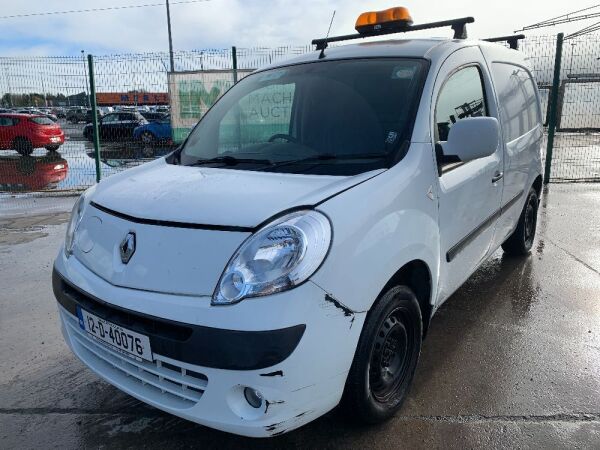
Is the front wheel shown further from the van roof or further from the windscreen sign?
the van roof

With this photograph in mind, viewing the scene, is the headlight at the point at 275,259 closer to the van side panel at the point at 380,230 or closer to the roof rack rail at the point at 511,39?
the van side panel at the point at 380,230

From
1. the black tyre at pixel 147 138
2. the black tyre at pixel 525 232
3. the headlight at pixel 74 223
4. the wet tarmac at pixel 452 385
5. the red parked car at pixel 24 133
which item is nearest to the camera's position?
the wet tarmac at pixel 452 385

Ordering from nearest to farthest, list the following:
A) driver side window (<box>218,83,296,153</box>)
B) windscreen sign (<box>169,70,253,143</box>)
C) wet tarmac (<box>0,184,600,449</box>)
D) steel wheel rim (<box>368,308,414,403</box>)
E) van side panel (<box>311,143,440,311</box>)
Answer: van side panel (<box>311,143,440,311</box>) < steel wheel rim (<box>368,308,414,403</box>) < wet tarmac (<box>0,184,600,449</box>) < driver side window (<box>218,83,296,153</box>) < windscreen sign (<box>169,70,253,143</box>)

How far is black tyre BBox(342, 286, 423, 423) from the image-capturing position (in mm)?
2100

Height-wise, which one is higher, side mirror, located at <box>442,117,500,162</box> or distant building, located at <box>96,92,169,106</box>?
distant building, located at <box>96,92,169,106</box>

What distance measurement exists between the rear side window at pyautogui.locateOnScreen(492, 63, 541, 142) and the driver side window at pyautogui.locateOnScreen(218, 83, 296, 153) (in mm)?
1544

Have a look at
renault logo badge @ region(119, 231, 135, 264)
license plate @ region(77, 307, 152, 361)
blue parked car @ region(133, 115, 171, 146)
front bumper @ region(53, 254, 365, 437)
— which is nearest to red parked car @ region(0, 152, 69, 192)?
blue parked car @ region(133, 115, 171, 146)

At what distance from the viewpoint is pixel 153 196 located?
2283mm

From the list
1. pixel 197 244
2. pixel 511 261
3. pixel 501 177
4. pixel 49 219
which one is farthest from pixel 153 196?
pixel 49 219

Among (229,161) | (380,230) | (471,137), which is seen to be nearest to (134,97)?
(229,161)

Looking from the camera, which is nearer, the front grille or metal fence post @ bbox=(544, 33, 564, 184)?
the front grille

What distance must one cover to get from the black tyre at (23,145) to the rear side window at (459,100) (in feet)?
56.5

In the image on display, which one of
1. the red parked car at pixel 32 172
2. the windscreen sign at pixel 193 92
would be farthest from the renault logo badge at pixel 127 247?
the red parked car at pixel 32 172

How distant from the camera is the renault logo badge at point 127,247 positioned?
2062 millimetres
